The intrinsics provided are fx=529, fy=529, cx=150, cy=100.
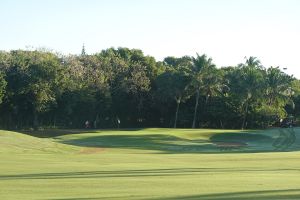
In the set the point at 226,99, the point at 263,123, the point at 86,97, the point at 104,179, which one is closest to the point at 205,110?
the point at 226,99

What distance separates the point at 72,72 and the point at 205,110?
23292 millimetres

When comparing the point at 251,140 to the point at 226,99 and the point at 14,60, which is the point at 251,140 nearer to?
the point at 226,99

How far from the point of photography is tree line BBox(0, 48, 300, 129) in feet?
250

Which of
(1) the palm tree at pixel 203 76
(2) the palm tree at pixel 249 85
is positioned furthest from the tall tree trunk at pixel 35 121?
(2) the palm tree at pixel 249 85

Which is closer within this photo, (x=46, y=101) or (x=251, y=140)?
(x=251, y=140)

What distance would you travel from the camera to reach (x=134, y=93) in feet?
283

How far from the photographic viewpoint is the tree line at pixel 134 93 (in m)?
76.2

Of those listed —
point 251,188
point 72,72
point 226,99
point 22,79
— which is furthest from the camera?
point 226,99

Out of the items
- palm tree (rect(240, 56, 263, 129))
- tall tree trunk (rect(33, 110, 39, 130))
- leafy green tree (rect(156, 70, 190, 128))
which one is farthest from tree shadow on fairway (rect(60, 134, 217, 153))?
palm tree (rect(240, 56, 263, 129))

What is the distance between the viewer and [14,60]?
77312 millimetres

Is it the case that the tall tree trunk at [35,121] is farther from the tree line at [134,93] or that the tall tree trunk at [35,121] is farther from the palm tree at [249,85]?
the palm tree at [249,85]

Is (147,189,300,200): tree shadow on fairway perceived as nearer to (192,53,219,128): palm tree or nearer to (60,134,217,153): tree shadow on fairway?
(60,134,217,153): tree shadow on fairway

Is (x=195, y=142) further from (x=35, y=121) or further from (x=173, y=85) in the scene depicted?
(x=35, y=121)

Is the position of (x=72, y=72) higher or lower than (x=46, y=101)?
higher
